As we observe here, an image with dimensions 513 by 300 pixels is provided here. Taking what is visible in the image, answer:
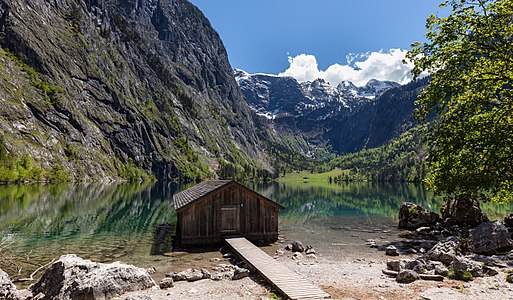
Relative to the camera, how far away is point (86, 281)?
1562cm

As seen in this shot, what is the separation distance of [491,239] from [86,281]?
91.0 ft

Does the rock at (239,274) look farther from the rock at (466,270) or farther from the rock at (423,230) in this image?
the rock at (423,230)

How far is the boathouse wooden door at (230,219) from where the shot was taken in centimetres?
3127

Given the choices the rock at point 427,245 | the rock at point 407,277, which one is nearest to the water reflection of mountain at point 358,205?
→ the rock at point 427,245

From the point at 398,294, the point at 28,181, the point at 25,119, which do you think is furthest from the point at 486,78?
the point at 25,119

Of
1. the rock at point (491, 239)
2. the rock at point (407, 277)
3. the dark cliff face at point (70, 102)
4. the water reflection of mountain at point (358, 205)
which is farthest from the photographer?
the dark cliff face at point (70, 102)

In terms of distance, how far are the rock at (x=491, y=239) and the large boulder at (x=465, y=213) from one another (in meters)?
13.6

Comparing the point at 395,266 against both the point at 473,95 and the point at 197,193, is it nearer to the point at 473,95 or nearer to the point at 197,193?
the point at 473,95

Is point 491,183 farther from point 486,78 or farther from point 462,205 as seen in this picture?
point 462,205

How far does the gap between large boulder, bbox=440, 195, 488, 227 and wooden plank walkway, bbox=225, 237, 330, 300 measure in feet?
94.4

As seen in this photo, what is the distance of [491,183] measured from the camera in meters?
26.0

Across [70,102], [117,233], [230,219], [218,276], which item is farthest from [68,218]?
[70,102]

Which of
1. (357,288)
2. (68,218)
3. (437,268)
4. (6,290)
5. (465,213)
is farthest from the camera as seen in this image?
(68,218)

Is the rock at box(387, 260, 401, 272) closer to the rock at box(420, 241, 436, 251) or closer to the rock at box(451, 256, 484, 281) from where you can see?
the rock at box(451, 256, 484, 281)
